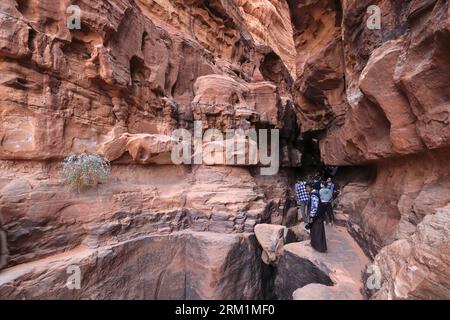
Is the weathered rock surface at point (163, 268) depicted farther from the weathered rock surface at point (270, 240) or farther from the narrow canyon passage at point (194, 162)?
the weathered rock surface at point (270, 240)

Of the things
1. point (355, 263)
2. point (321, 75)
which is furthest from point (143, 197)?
point (321, 75)

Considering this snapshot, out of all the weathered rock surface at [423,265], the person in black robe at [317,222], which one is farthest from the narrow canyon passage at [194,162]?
the person in black robe at [317,222]

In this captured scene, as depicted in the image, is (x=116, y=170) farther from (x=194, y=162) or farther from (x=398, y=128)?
(x=398, y=128)

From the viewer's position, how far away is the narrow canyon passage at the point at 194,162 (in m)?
3.41

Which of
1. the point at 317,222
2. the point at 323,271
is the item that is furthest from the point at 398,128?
the point at 323,271

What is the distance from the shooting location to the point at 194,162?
761 cm

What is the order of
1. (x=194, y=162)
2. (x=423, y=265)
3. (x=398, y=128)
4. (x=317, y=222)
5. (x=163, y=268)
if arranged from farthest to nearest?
(x=194, y=162), (x=163, y=268), (x=317, y=222), (x=398, y=128), (x=423, y=265)

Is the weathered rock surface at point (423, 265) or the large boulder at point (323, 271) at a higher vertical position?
the weathered rock surface at point (423, 265)

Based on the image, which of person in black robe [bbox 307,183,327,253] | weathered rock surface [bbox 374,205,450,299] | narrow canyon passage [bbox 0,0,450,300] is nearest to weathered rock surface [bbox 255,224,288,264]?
narrow canyon passage [bbox 0,0,450,300]

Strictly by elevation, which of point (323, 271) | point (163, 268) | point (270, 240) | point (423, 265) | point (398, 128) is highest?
point (398, 128)

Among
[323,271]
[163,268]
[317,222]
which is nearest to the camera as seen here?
[323,271]

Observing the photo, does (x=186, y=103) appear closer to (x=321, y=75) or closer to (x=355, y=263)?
(x=321, y=75)

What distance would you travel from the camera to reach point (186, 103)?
907 cm

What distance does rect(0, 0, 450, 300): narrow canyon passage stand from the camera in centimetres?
341
